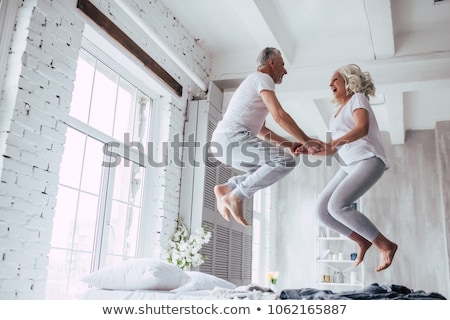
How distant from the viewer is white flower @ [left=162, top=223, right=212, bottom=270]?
176 inches

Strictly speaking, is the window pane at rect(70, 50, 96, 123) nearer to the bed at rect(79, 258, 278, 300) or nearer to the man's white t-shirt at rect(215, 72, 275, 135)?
the bed at rect(79, 258, 278, 300)

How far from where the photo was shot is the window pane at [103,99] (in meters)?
3.95

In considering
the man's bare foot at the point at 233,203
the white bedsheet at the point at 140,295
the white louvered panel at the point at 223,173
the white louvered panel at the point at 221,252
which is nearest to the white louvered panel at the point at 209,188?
the white louvered panel at the point at 223,173

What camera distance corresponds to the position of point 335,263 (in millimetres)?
7105

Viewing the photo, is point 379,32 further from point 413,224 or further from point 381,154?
point 413,224

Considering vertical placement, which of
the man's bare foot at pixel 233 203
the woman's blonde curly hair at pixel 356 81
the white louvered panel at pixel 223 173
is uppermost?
the woman's blonde curly hair at pixel 356 81

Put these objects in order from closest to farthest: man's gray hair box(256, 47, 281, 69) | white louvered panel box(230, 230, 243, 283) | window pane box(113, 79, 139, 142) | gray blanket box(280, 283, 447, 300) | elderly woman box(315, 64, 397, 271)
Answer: gray blanket box(280, 283, 447, 300), elderly woman box(315, 64, 397, 271), man's gray hair box(256, 47, 281, 69), window pane box(113, 79, 139, 142), white louvered panel box(230, 230, 243, 283)

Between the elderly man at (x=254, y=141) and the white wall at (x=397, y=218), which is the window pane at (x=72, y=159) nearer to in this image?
the elderly man at (x=254, y=141)

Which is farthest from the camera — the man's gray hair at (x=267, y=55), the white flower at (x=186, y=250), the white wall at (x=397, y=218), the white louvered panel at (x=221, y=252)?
the white wall at (x=397, y=218)

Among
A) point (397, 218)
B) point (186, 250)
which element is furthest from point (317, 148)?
point (397, 218)

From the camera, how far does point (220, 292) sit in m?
2.83

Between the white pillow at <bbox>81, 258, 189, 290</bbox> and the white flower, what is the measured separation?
1.20 metres

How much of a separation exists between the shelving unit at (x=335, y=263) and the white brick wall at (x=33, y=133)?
458 cm

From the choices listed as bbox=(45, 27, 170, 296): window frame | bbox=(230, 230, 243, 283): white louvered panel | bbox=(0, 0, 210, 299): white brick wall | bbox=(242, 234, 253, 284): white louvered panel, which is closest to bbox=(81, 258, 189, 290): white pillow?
bbox=(0, 0, 210, 299): white brick wall
